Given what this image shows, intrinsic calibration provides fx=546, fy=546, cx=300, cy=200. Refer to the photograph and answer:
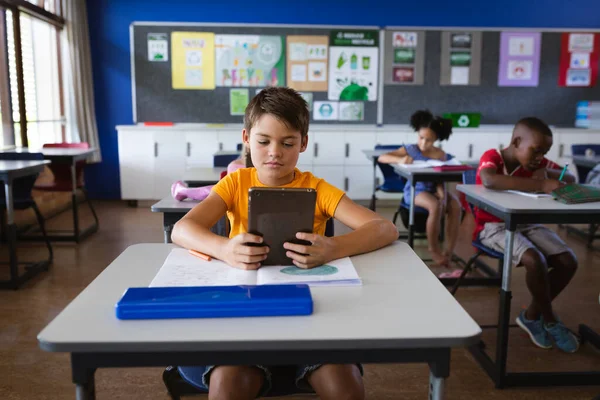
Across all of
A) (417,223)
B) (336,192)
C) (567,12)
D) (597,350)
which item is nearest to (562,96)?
(567,12)

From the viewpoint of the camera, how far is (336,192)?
1.46 meters

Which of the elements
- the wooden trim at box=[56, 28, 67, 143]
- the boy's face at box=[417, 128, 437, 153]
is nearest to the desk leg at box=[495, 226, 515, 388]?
the boy's face at box=[417, 128, 437, 153]

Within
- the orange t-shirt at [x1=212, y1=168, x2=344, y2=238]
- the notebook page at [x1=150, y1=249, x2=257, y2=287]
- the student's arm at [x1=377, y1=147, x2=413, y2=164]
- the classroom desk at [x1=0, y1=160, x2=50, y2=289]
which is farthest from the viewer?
the student's arm at [x1=377, y1=147, x2=413, y2=164]

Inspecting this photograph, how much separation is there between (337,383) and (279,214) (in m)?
0.38

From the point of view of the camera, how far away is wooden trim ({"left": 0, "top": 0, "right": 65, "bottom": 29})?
4773mm

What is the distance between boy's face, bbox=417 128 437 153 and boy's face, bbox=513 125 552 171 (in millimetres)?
1593

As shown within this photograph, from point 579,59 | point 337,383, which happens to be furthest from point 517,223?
point 579,59

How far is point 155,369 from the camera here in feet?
7.22

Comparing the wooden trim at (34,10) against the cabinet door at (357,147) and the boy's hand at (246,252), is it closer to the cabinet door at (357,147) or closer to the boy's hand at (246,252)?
the cabinet door at (357,147)

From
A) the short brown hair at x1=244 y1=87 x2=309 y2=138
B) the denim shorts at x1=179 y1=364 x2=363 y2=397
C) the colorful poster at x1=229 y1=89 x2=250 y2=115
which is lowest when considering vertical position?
the denim shorts at x1=179 y1=364 x2=363 y2=397

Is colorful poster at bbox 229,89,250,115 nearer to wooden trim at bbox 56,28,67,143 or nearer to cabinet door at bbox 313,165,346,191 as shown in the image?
cabinet door at bbox 313,165,346,191

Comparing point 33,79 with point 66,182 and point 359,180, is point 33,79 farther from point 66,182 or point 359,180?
point 359,180

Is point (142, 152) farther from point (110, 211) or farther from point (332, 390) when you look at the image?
point (332, 390)

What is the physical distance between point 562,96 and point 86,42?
17.8ft
